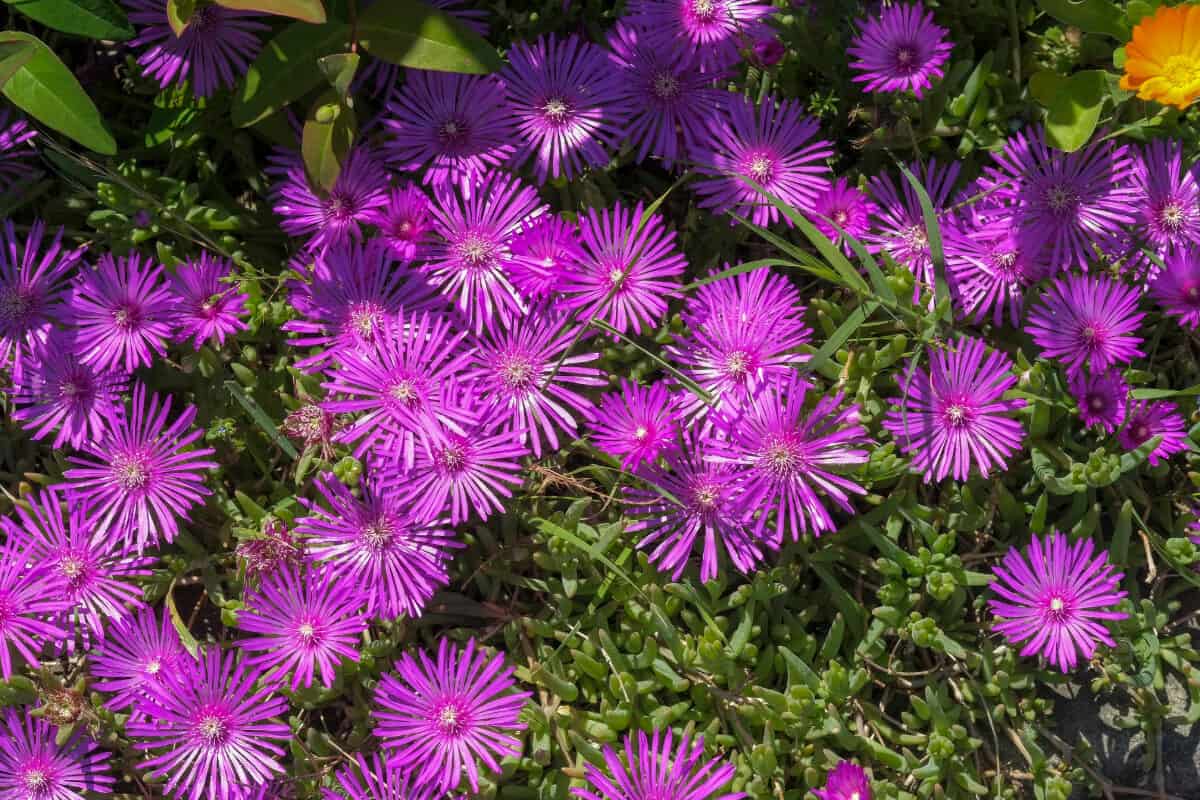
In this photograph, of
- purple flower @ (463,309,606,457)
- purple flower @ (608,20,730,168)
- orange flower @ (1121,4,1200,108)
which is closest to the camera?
orange flower @ (1121,4,1200,108)

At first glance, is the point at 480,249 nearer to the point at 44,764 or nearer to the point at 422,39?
the point at 422,39

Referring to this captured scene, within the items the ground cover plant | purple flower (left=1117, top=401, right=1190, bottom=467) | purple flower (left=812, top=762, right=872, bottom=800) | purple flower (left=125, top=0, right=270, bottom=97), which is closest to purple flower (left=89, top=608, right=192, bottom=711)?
the ground cover plant

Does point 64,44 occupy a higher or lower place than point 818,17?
lower

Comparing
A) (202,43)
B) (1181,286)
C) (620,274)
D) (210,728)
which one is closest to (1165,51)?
(1181,286)

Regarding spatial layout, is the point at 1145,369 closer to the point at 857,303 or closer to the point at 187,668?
the point at 857,303

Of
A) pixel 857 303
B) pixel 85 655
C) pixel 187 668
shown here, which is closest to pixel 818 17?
pixel 857 303

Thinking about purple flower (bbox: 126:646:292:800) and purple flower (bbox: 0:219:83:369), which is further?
purple flower (bbox: 0:219:83:369)

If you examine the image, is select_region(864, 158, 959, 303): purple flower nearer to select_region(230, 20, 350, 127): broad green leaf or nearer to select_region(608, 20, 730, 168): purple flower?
select_region(608, 20, 730, 168): purple flower
